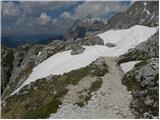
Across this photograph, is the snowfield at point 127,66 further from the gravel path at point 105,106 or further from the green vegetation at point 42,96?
the gravel path at point 105,106

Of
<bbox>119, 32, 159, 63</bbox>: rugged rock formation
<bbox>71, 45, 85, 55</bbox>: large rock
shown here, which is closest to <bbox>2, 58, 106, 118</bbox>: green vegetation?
<bbox>119, 32, 159, 63</bbox>: rugged rock formation

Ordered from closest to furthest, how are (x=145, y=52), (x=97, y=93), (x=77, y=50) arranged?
1. (x=97, y=93)
2. (x=145, y=52)
3. (x=77, y=50)

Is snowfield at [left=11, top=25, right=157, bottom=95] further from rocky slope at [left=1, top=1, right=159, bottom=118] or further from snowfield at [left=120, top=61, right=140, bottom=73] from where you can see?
snowfield at [left=120, top=61, right=140, bottom=73]

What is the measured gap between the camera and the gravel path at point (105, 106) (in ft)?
168

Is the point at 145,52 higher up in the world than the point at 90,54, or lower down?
higher up

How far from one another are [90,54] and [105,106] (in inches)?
1378

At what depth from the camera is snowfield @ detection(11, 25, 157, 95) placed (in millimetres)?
79706

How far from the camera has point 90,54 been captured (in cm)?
8738

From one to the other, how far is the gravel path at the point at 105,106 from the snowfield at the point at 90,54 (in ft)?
60.9

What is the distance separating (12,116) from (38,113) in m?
7.55

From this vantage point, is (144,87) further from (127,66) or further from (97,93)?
(127,66)

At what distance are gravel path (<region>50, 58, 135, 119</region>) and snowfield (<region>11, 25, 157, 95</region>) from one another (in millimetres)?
18563

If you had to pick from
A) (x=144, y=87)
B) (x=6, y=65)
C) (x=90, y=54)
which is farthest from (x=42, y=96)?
(x=6, y=65)

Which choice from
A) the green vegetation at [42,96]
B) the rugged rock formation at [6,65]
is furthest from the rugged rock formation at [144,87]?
the rugged rock formation at [6,65]
